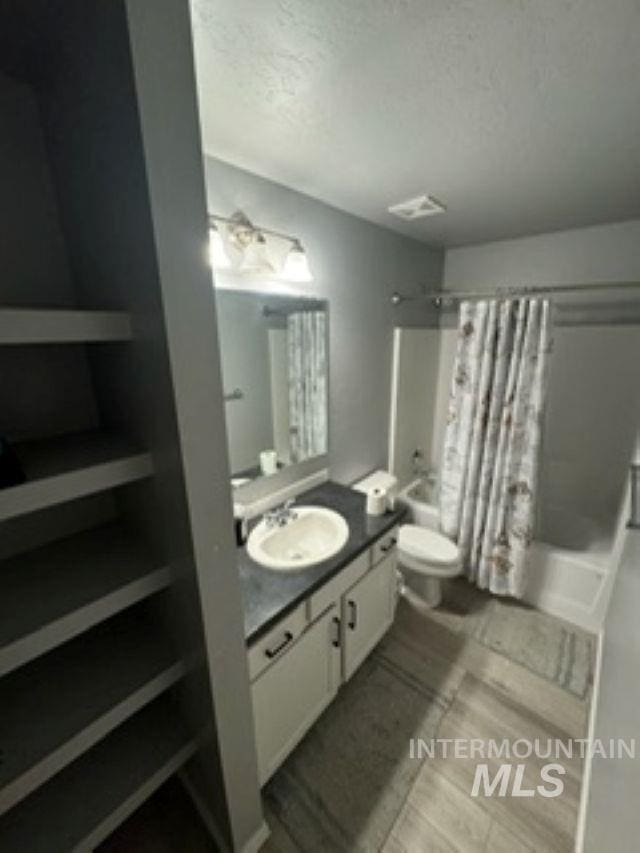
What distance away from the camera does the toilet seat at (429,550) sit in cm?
208

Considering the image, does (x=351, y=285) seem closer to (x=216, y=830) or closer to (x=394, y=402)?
(x=394, y=402)

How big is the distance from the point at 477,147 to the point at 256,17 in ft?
2.88

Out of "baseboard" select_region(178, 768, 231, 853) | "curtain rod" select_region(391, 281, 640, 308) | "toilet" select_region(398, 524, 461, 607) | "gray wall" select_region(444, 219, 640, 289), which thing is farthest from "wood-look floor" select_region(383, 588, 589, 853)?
"gray wall" select_region(444, 219, 640, 289)

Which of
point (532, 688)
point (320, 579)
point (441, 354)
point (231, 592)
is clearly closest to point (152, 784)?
point (231, 592)

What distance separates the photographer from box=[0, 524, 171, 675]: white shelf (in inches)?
27.4

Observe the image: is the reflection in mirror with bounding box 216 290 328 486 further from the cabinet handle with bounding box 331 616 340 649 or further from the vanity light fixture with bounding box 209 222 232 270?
the cabinet handle with bounding box 331 616 340 649

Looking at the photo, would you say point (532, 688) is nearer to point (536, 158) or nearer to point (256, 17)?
point (536, 158)

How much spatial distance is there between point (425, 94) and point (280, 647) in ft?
5.78

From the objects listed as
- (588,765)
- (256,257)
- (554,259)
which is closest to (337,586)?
(588,765)

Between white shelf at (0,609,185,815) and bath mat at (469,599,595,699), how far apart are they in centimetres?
180

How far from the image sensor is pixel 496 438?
216 cm

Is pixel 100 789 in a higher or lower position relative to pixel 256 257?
lower

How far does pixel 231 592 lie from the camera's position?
911mm

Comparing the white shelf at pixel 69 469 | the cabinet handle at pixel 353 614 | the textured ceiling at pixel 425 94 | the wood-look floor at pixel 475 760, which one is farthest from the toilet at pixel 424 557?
the textured ceiling at pixel 425 94
